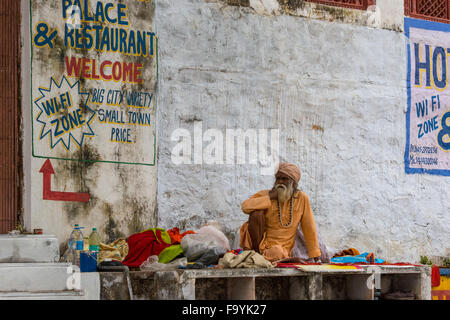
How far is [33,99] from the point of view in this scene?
8.20 meters

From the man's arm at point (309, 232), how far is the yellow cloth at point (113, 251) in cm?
195

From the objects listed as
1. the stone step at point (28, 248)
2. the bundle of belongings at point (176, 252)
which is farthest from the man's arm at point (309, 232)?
the stone step at point (28, 248)

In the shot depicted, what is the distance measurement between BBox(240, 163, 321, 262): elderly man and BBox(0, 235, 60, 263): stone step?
2.02m

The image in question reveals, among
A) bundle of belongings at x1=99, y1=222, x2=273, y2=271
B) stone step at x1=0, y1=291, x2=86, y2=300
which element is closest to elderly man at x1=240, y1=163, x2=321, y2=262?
Answer: bundle of belongings at x1=99, y1=222, x2=273, y2=271

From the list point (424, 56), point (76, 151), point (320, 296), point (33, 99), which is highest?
point (424, 56)

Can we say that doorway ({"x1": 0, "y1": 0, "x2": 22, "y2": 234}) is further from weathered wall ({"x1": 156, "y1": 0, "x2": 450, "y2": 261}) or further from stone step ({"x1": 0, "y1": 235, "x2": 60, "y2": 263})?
weathered wall ({"x1": 156, "y1": 0, "x2": 450, "y2": 261})

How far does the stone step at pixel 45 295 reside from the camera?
256 inches

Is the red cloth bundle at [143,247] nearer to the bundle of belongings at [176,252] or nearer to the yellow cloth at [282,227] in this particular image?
the bundle of belongings at [176,252]

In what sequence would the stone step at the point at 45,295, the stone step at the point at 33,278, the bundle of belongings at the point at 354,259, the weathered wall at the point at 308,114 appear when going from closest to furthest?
the stone step at the point at 45,295 → the stone step at the point at 33,278 → the bundle of belongings at the point at 354,259 → the weathered wall at the point at 308,114

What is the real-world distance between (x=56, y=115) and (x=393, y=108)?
4.64m

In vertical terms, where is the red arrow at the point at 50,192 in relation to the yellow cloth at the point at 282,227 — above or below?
above

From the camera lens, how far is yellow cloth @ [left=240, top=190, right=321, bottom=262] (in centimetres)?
814
